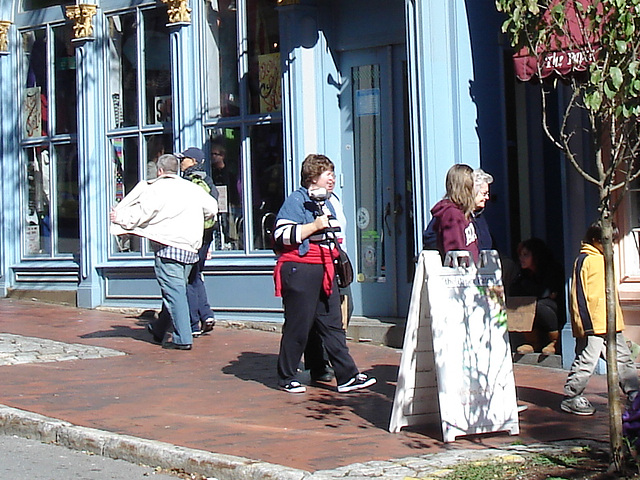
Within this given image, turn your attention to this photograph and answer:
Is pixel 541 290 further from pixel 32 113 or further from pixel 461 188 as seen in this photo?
pixel 32 113

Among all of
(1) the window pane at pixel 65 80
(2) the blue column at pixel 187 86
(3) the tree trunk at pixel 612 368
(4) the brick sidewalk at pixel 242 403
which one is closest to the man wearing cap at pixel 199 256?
(4) the brick sidewalk at pixel 242 403

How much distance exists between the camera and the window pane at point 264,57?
1270 centimetres

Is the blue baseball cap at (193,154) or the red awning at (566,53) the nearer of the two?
the red awning at (566,53)

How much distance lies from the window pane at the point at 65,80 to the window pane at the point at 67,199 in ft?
1.06

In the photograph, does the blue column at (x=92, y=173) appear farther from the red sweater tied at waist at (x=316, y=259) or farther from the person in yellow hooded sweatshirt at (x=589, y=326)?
the person in yellow hooded sweatshirt at (x=589, y=326)

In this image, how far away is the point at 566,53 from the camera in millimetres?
6891

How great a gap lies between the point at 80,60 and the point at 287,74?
141 inches

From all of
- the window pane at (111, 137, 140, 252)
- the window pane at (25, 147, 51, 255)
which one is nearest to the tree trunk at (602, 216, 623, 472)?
the window pane at (111, 137, 140, 252)

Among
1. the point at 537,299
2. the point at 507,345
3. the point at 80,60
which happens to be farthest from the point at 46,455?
the point at 80,60

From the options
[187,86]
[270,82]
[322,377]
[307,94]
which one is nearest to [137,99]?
[187,86]

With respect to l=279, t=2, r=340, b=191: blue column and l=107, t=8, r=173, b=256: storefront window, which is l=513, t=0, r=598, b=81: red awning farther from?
l=107, t=8, r=173, b=256: storefront window

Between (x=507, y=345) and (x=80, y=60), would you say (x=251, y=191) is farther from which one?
(x=507, y=345)

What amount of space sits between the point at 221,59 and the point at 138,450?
7254 mm

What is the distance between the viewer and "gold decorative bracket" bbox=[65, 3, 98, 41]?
14.5 metres
